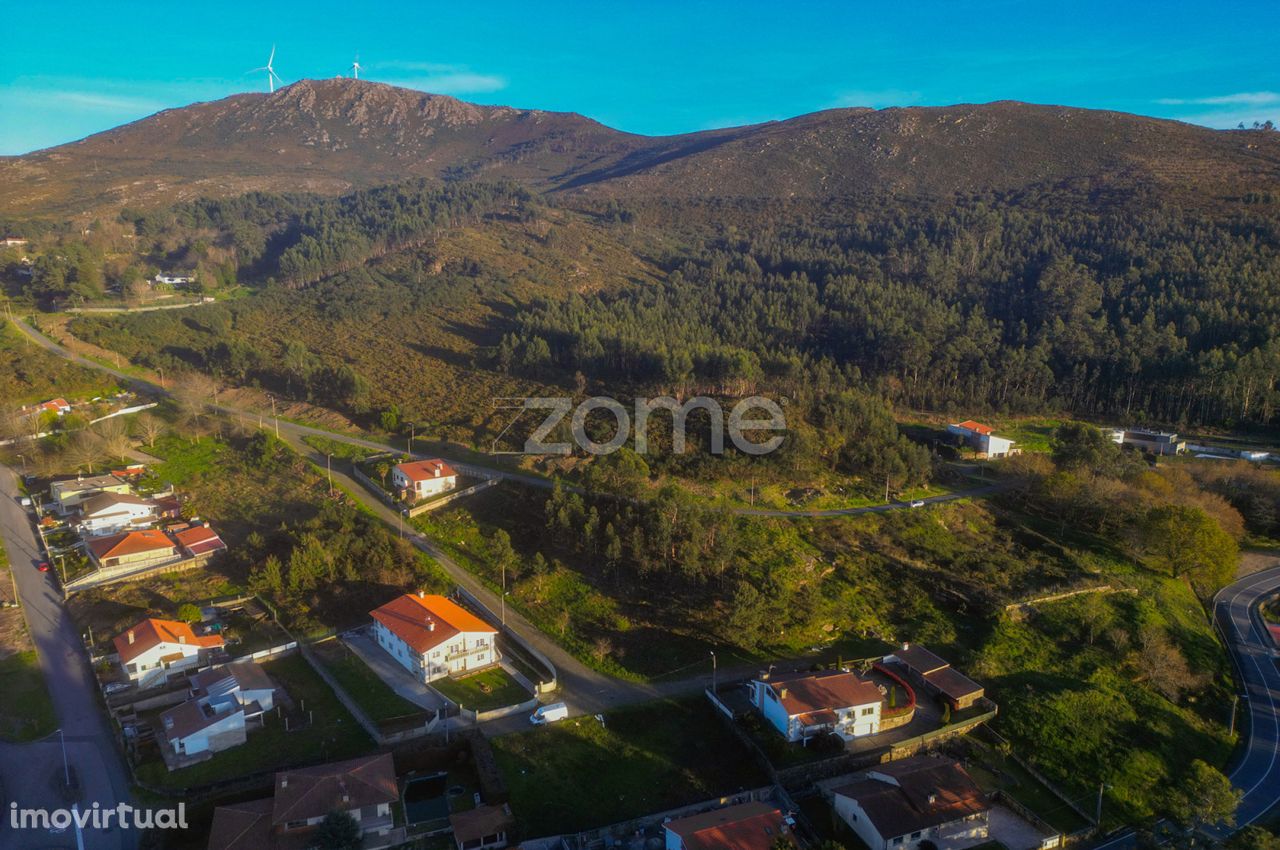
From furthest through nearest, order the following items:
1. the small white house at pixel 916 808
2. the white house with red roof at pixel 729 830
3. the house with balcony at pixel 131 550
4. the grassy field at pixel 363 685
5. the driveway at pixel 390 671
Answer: the house with balcony at pixel 131 550 → the driveway at pixel 390 671 → the grassy field at pixel 363 685 → the small white house at pixel 916 808 → the white house with red roof at pixel 729 830

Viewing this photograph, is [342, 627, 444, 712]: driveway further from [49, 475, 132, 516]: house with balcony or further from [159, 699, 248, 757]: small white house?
[49, 475, 132, 516]: house with balcony

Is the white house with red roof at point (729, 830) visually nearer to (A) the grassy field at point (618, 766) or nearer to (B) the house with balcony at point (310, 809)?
(A) the grassy field at point (618, 766)

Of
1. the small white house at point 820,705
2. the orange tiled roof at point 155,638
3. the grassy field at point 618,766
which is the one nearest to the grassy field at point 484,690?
the grassy field at point 618,766

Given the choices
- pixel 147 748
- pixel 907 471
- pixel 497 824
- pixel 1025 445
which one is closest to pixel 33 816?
pixel 147 748

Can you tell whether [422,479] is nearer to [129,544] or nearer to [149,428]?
[129,544]

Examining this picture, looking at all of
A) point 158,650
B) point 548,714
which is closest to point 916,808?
point 548,714
